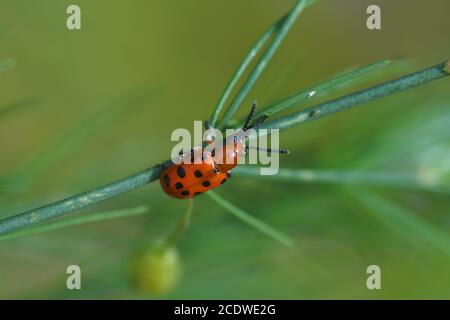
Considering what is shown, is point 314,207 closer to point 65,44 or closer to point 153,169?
point 153,169

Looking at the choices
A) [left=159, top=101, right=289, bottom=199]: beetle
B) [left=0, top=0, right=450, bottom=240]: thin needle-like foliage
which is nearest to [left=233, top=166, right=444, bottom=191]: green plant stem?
[left=159, top=101, right=289, bottom=199]: beetle

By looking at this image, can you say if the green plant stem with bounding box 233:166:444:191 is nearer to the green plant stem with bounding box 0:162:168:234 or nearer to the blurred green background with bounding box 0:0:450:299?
the blurred green background with bounding box 0:0:450:299

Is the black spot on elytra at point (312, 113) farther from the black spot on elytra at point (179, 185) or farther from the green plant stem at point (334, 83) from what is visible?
the black spot on elytra at point (179, 185)

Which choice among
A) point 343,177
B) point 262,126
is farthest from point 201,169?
point 343,177

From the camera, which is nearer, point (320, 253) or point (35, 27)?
point (320, 253)
